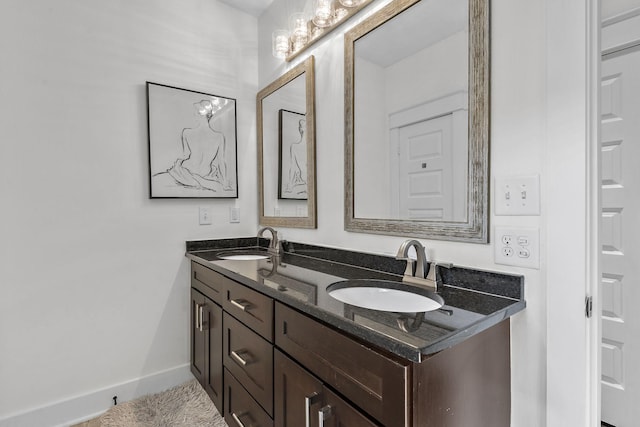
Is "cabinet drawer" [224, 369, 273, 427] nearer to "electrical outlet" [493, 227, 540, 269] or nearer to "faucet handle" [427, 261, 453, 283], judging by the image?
"faucet handle" [427, 261, 453, 283]

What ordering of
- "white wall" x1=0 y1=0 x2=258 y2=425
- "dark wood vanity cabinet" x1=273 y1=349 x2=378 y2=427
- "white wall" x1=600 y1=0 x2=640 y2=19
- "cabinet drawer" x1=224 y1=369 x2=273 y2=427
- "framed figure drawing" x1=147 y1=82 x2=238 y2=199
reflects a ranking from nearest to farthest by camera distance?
1. "dark wood vanity cabinet" x1=273 y1=349 x2=378 y2=427
2. "cabinet drawer" x1=224 y1=369 x2=273 y2=427
3. "white wall" x1=600 y1=0 x2=640 y2=19
4. "white wall" x1=0 y1=0 x2=258 y2=425
5. "framed figure drawing" x1=147 y1=82 x2=238 y2=199

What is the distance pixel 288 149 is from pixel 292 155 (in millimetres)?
60

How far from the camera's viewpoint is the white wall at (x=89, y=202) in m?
1.60

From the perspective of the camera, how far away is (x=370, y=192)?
1.47 meters

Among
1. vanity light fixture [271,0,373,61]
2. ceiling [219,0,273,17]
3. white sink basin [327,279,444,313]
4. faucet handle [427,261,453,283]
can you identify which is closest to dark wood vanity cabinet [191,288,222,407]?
white sink basin [327,279,444,313]

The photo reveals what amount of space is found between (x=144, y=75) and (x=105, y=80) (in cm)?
21

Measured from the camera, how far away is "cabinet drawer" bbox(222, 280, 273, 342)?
117 centimetres

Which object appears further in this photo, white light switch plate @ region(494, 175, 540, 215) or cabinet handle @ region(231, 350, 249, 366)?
cabinet handle @ region(231, 350, 249, 366)

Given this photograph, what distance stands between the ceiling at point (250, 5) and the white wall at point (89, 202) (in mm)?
112

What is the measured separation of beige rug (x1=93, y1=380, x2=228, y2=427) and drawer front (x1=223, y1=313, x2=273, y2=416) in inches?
17.6

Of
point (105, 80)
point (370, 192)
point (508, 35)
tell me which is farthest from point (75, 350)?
point (508, 35)

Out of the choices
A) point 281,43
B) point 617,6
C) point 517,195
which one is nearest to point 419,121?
point 517,195

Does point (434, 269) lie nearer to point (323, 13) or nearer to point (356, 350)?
point (356, 350)

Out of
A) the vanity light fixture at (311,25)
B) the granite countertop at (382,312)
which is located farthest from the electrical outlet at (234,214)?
the vanity light fixture at (311,25)
